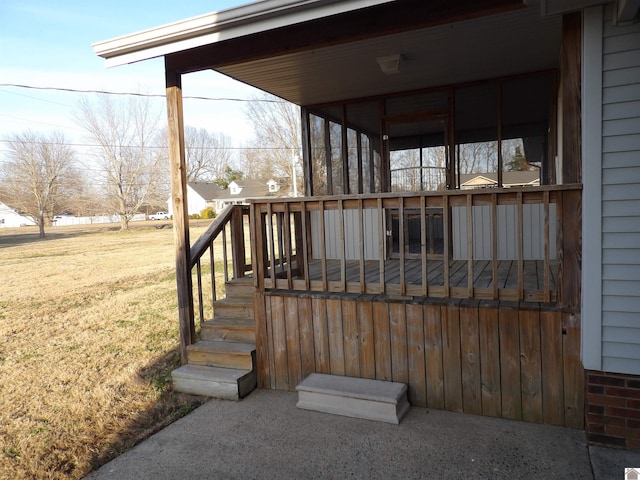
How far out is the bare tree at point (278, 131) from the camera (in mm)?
24000

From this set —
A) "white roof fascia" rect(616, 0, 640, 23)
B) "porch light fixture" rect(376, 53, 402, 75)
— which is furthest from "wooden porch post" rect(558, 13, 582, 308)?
"porch light fixture" rect(376, 53, 402, 75)

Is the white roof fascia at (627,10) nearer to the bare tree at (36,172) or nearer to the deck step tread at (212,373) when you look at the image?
the deck step tread at (212,373)

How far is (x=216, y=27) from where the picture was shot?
3.21 m

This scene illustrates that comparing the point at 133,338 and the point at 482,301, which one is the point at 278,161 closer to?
the point at 133,338

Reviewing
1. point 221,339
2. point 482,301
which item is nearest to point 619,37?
point 482,301

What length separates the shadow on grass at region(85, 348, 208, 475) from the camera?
9.50ft

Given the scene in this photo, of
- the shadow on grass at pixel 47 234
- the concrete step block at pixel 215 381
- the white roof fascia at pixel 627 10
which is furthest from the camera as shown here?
the shadow on grass at pixel 47 234

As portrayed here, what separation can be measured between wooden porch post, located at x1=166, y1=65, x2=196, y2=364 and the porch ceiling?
1.65ft

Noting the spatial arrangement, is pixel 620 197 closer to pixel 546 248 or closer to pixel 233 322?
pixel 546 248

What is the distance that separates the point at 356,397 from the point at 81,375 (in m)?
2.73

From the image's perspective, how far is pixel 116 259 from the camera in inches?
571

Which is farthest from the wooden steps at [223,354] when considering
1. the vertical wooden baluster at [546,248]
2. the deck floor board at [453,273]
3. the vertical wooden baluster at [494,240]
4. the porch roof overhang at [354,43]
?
the porch roof overhang at [354,43]

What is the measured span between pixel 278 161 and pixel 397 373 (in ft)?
79.2

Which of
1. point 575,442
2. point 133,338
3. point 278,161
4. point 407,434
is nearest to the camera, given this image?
point 575,442
